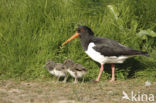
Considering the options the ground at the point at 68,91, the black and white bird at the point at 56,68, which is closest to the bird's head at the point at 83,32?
the black and white bird at the point at 56,68

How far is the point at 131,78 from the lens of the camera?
297 inches

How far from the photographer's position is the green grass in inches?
288

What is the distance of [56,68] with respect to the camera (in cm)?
682

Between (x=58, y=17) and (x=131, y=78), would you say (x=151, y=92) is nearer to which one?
(x=131, y=78)

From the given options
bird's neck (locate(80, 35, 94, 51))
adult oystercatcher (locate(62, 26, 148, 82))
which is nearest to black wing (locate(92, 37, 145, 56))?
adult oystercatcher (locate(62, 26, 148, 82))

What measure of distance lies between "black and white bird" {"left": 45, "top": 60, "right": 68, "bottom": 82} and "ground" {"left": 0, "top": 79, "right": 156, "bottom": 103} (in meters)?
0.21

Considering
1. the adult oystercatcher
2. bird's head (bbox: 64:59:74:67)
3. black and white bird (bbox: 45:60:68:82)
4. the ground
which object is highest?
the adult oystercatcher

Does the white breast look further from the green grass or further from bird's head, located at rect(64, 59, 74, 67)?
bird's head, located at rect(64, 59, 74, 67)

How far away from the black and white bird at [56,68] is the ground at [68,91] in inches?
8.1

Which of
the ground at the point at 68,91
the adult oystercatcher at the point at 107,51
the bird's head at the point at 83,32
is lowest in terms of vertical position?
the ground at the point at 68,91

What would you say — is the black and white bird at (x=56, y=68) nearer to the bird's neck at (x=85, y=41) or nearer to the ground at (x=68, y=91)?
Result: the ground at (x=68, y=91)

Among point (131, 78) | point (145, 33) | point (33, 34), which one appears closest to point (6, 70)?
point (33, 34)

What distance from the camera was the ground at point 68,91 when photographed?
17.8 feet

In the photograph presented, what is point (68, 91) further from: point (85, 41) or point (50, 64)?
point (85, 41)
